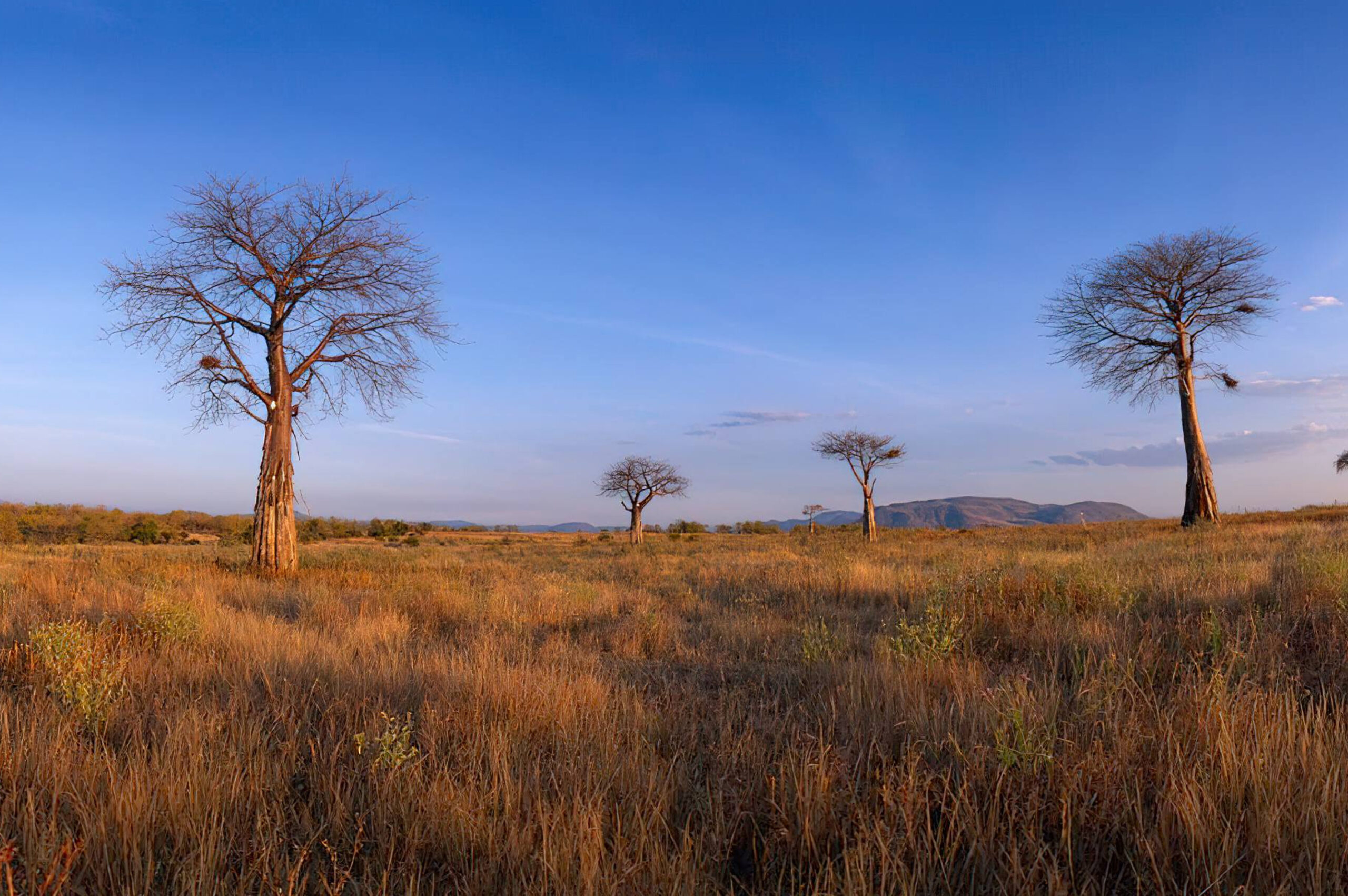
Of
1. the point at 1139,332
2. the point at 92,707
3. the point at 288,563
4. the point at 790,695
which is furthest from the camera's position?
the point at 1139,332

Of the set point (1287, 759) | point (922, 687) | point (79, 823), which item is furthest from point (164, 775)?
point (1287, 759)

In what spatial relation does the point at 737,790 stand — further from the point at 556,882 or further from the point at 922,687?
the point at 922,687

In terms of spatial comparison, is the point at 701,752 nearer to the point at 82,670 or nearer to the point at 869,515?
the point at 82,670

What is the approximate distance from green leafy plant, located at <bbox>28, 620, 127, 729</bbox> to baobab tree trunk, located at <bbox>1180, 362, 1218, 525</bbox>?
94.9 ft

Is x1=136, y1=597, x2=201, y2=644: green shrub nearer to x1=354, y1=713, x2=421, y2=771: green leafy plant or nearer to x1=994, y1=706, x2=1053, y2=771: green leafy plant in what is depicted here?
x1=354, y1=713, x2=421, y2=771: green leafy plant

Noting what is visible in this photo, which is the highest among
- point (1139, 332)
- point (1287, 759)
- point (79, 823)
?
point (1139, 332)

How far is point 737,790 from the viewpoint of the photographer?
9.29ft

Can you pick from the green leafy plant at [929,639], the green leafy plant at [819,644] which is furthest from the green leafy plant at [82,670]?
the green leafy plant at [929,639]

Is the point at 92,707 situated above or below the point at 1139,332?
below

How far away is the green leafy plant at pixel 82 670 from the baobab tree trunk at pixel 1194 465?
28914mm

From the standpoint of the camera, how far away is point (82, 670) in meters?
4.14

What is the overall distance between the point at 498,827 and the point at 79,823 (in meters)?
1.77

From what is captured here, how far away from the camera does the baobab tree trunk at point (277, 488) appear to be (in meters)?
13.0

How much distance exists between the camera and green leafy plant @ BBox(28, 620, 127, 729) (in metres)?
3.81
